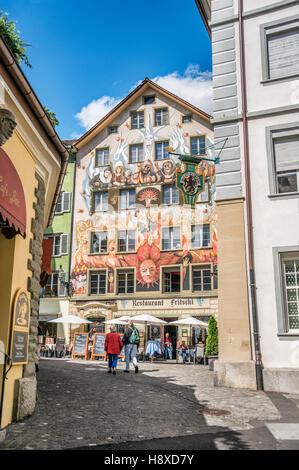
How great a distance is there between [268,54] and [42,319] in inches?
996

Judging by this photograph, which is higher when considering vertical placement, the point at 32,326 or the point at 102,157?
the point at 102,157

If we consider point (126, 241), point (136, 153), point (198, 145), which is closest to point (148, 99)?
point (136, 153)

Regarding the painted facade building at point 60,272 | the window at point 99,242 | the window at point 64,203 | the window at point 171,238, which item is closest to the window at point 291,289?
the window at point 171,238

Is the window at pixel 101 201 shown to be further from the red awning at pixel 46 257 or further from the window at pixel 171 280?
the red awning at pixel 46 257

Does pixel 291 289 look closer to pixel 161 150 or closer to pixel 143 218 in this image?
pixel 143 218

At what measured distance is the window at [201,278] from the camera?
93.5 ft

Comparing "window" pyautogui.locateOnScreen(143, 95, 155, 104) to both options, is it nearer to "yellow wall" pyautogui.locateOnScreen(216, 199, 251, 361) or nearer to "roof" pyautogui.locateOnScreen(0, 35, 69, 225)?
"yellow wall" pyautogui.locateOnScreen(216, 199, 251, 361)

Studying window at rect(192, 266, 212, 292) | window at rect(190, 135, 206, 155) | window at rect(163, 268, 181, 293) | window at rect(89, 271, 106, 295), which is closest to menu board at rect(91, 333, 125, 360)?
window at rect(163, 268, 181, 293)

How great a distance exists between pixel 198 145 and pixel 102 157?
7.65 metres

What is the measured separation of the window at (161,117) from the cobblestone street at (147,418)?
80.9 ft

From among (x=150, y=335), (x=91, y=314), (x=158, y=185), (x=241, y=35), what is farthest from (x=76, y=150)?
(x=241, y=35)

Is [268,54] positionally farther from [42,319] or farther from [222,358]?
[42,319]

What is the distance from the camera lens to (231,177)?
40.5 ft

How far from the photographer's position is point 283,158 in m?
12.0
